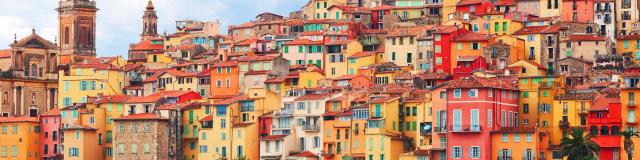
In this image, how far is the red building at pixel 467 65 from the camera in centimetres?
10981

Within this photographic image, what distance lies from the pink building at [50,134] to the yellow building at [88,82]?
1545 millimetres

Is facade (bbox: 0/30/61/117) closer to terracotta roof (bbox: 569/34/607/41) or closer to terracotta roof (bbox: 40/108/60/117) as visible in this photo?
terracotta roof (bbox: 40/108/60/117)

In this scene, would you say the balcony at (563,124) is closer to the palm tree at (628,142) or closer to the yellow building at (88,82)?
the palm tree at (628,142)

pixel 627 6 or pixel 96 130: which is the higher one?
pixel 627 6

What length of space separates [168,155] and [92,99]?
947cm

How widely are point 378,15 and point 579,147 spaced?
38511 millimetres

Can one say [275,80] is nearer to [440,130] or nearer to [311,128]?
[311,128]

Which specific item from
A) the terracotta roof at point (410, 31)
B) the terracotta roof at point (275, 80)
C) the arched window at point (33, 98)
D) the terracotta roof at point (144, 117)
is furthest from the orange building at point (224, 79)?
the arched window at point (33, 98)

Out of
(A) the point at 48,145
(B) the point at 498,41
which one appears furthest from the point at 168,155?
(B) the point at 498,41

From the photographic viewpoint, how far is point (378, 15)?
130500mm

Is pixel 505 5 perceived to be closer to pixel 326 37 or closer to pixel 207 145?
pixel 326 37

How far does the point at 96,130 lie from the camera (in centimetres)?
11825

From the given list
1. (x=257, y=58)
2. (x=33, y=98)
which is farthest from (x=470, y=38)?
(x=33, y=98)

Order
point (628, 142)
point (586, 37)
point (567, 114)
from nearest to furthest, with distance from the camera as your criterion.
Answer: point (628, 142), point (567, 114), point (586, 37)
